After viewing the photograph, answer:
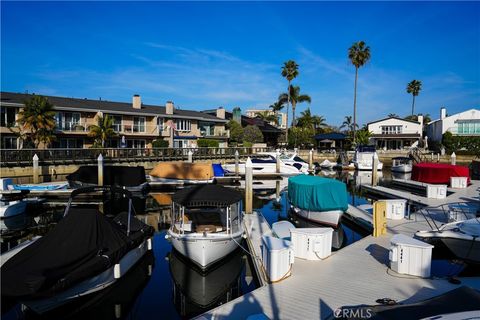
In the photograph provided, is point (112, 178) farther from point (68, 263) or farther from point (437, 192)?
point (437, 192)

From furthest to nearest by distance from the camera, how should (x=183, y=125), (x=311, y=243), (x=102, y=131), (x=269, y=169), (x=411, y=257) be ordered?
1. (x=183, y=125)
2. (x=102, y=131)
3. (x=269, y=169)
4. (x=311, y=243)
5. (x=411, y=257)

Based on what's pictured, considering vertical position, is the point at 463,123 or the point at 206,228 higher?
the point at 463,123

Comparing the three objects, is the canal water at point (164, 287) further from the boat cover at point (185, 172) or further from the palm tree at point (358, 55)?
the palm tree at point (358, 55)

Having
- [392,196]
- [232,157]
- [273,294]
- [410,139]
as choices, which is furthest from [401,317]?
[410,139]

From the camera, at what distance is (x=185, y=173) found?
34.5 m

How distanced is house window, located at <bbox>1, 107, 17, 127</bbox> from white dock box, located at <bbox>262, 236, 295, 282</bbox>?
129 ft

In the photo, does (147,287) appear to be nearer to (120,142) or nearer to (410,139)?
(120,142)

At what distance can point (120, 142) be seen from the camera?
48.8 m

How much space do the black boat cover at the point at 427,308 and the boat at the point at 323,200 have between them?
37.0 ft

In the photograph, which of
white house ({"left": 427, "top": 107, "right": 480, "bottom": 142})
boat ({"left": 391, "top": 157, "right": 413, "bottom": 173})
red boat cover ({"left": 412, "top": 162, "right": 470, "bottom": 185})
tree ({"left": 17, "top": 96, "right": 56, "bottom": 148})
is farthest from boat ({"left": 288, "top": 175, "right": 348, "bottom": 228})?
white house ({"left": 427, "top": 107, "right": 480, "bottom": 142})

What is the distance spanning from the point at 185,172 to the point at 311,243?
24.5m

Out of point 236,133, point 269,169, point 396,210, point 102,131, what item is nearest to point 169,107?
point 102,131

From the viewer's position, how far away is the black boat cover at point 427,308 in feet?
18.6

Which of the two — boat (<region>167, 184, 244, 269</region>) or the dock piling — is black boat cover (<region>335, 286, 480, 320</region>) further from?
the dock piling
